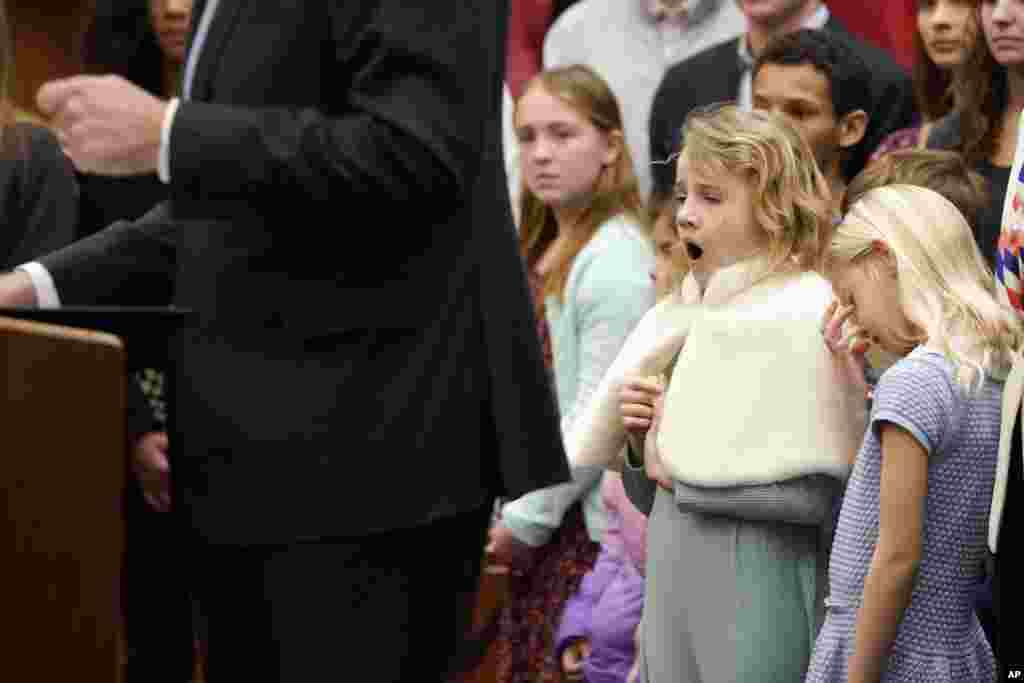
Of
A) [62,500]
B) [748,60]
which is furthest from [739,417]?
[748,60]

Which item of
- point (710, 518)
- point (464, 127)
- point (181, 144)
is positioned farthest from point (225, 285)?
point (710, 518)

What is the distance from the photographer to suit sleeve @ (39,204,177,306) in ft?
9.08

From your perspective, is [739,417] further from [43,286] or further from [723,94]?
[723,94]

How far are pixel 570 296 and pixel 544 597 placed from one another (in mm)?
691

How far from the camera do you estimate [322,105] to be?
7.63 feet

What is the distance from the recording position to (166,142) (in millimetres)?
2223

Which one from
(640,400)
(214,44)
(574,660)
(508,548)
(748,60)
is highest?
(214,44)

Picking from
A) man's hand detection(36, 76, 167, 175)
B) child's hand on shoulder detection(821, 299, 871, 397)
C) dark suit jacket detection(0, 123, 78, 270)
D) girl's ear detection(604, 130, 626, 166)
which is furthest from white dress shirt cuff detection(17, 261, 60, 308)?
girl's ear detection(604, 130, 626, 166)

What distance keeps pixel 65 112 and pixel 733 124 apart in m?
1.36

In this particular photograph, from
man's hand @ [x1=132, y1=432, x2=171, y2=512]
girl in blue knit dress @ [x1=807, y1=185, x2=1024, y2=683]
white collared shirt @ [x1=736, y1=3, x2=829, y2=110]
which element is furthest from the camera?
white collared shirt @ [x1=736, y1=3, x2=829, y2=110]

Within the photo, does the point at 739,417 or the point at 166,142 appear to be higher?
the point at 166,142

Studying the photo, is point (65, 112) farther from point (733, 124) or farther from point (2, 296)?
point (733, 124)

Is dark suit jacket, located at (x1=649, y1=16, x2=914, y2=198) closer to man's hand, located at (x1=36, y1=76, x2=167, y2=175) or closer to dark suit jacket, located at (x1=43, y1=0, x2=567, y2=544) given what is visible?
dark suit jacket, located at (x1=43, y1=0, x2=567, y2=544)

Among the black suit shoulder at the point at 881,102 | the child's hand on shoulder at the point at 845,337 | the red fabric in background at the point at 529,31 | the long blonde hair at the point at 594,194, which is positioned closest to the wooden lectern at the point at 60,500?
the child's hand on shoulder at the point at 845,337
